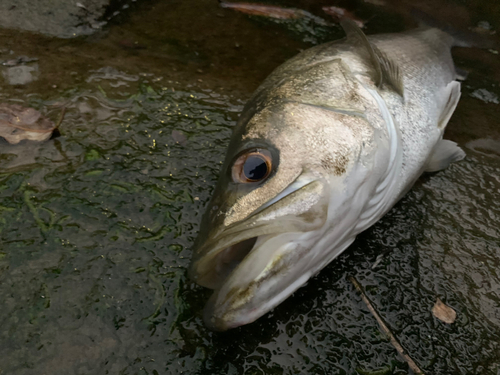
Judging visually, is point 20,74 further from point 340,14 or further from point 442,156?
point 340,14

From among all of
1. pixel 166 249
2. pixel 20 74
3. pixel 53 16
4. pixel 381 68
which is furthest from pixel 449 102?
pixel 53 16

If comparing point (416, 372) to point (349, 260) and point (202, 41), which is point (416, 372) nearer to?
point (349, 260)

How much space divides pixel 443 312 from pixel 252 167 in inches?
56.6

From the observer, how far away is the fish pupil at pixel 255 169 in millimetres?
1825

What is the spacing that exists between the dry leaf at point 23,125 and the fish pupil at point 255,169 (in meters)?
1.71

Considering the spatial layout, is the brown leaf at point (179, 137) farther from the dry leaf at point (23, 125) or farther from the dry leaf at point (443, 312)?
the dry leaf at point (443, 312)

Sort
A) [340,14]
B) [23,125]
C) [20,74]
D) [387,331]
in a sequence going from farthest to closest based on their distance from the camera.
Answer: [340,14]
[20,74]
[23,125]
[387,331]

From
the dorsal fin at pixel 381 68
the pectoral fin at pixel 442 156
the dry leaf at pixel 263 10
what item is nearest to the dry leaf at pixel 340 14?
the dry leaf at pixel 263 10

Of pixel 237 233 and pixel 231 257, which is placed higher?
pixel 237 233

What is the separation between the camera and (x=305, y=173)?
5.91ft

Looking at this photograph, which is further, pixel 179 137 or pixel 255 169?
pixel 179 137

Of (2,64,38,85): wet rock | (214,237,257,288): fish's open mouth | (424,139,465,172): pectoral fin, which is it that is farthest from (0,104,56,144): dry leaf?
(424,139,465,172): pectoral fin

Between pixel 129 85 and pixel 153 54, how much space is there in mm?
643

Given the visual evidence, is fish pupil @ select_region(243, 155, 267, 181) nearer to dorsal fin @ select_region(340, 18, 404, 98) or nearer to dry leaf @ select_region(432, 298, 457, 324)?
dorsal fin @ select_region(340, 18, 404, 98)
